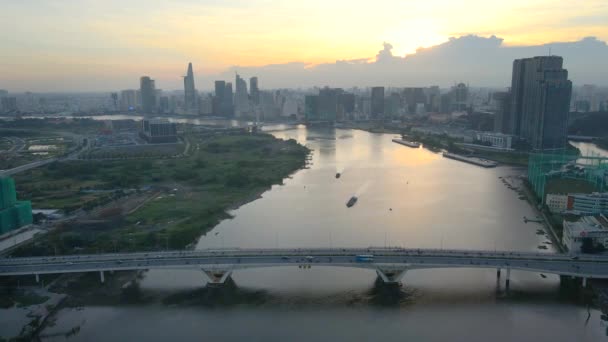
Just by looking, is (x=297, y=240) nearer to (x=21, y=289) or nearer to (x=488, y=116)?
(x=21, y=289)

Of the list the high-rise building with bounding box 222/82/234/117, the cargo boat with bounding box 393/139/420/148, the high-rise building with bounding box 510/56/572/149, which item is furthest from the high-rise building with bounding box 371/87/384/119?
the high-rise building with bounding box 510/56/572/149

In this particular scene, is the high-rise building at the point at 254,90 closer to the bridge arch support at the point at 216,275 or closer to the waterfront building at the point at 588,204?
the waterfront building at the point at 588,204

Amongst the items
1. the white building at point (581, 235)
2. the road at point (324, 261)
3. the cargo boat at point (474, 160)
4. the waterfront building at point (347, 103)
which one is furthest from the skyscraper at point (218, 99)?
the white building at point (581, 235)

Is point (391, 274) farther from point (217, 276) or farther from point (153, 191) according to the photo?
point (153, 191)

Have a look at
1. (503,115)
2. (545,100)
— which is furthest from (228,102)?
(545,100)

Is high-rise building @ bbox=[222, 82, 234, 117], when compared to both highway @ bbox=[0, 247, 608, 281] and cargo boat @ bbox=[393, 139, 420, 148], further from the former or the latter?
highway @ bbox=[0, 247, 608, 281]

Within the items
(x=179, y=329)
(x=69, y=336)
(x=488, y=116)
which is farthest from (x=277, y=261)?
(x=488, y=116)

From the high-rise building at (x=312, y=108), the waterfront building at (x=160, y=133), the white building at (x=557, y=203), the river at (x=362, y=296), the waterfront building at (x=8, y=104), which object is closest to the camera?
the river at (x=362, y=296)
